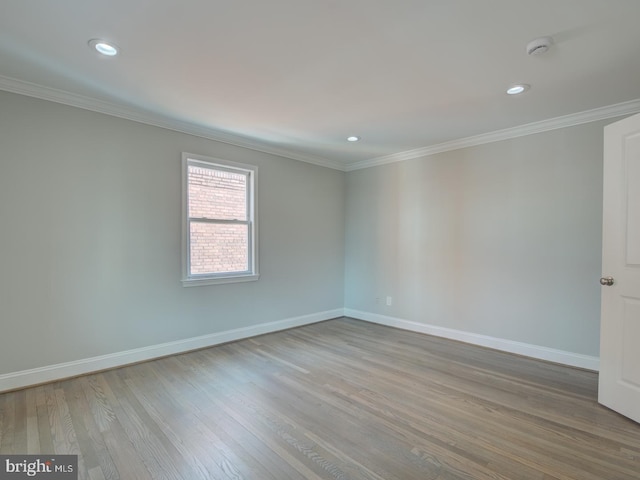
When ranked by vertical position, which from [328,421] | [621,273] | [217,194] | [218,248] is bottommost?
[328,421]

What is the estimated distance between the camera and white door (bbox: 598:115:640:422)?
226 centimetres

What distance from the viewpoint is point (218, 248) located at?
3.98m

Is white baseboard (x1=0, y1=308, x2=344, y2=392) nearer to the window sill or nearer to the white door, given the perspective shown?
the window sill

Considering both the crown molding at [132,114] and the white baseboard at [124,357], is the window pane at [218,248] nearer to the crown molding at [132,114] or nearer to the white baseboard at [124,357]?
the white baseboard at [124,357]

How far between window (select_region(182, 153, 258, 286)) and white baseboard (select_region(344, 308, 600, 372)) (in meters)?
2.13

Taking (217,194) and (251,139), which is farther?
(251,139)

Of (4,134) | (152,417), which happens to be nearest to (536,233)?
(152,417)

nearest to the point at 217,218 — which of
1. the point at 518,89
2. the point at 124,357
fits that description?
the point at 124,357

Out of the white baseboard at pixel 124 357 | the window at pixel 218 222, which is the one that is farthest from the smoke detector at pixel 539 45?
the white baseboard at pixel 124 357

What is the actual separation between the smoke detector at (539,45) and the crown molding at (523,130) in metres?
1.54

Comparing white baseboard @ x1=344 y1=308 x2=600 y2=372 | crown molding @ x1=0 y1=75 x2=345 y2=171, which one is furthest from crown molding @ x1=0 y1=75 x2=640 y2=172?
white baseboard @ x1=344 y1=308 x2=600 y2=372

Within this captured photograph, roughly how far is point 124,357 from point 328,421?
2231mm

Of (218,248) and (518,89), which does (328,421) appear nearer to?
(218,248)

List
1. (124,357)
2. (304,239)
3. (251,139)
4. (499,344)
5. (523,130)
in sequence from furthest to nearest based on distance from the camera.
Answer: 1. (304,239)
2. (251,139)
3. (499,344)
4. (523,130)
5. (124,357)
